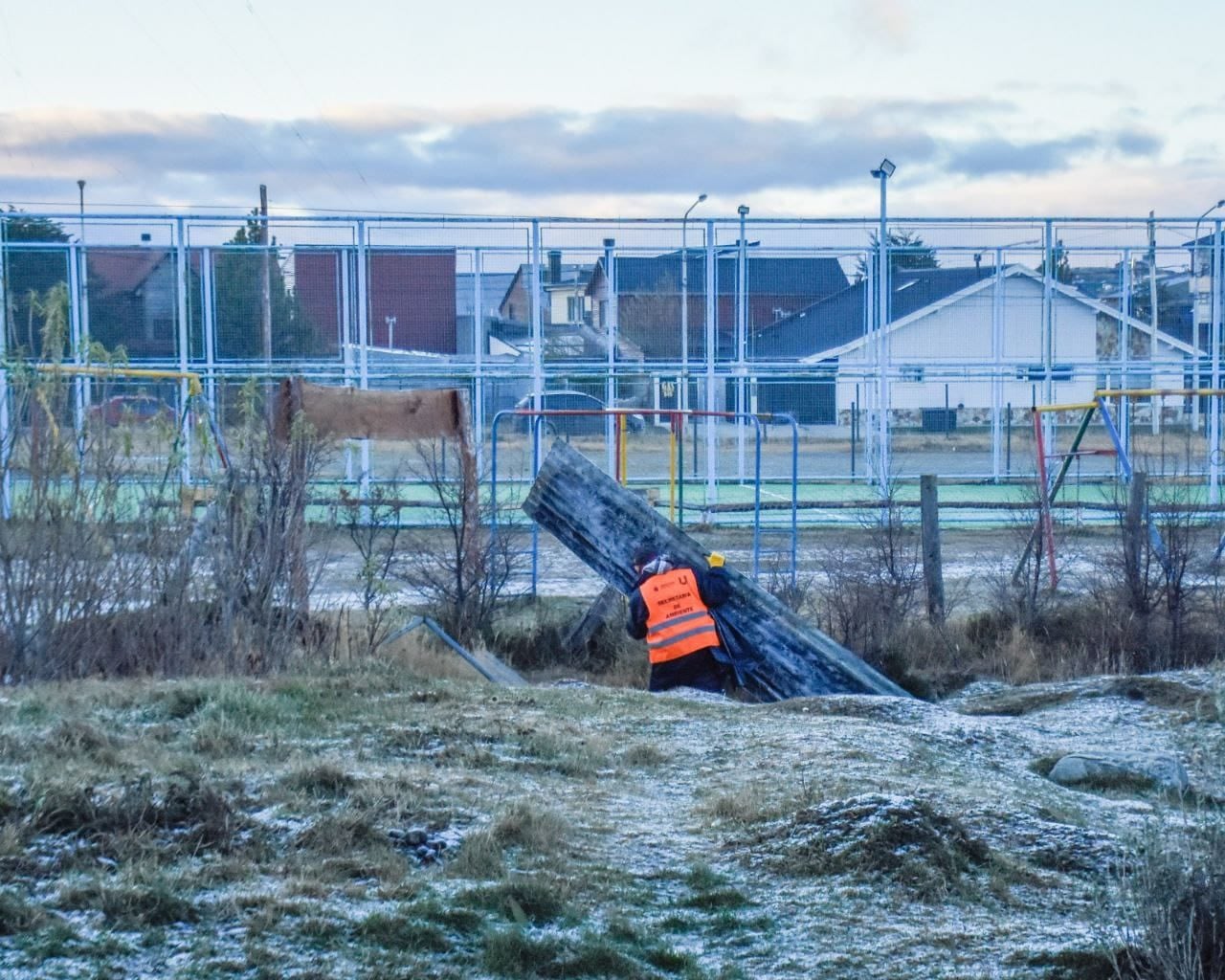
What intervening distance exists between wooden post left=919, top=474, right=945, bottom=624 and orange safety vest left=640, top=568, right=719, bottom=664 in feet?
8.15

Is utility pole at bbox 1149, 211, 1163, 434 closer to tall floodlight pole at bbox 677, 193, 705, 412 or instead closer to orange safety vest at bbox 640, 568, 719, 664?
tall floodlight pole at bbox 677, 193, 705, 412

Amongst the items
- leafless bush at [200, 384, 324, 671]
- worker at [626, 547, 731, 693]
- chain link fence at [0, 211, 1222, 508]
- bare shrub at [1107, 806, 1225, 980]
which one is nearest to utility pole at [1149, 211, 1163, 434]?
chain link fence at [0, 211, 1222, 508]

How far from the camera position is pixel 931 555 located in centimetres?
1214

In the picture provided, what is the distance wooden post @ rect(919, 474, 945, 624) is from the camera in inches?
472

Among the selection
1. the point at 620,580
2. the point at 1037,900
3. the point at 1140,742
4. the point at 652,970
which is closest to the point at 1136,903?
the point at 1037,900

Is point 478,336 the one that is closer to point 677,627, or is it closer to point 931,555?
point 931,555

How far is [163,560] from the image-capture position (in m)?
8.73

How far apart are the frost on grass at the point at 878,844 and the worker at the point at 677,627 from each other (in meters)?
4.74

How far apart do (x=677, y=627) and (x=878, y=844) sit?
5.18 metres

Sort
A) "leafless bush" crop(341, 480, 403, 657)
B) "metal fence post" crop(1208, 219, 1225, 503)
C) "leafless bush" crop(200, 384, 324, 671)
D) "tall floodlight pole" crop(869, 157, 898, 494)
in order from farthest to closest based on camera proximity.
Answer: "metal fence post" crop(1208, 219, 1225, 503), "tall floodlight pole" crop(869, 157, 898, 494), "leafless bush" crop(341, 480, 403, 657), "leafless bush" crop(200, 384, 324, 671)

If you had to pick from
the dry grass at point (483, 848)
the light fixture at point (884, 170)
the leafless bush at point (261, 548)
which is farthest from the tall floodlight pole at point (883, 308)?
the dry grass at point (483, 848)

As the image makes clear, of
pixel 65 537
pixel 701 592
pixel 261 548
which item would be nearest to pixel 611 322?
pixel 701 592

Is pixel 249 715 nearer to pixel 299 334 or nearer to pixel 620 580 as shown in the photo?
pixel 620 580

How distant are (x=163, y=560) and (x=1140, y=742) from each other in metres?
5.61
